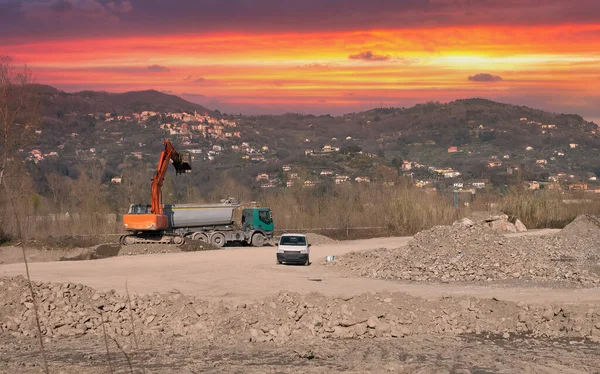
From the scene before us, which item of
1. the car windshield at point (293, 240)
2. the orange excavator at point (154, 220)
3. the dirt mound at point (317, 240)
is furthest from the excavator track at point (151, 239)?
the dirt mound at point (317, 240)

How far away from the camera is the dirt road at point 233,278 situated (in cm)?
3189

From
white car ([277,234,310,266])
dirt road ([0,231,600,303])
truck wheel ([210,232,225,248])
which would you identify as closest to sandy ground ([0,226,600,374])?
dirt road ([0,231,600,303])

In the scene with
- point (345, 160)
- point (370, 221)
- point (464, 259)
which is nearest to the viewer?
point (464, 259)

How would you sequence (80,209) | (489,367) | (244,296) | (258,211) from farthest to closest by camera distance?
(80,209) < (258,211) < (244,296) < (489,367)

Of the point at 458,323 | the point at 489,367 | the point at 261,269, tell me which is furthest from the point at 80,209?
the point at 489,367

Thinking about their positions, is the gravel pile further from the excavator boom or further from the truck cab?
the excavator boom

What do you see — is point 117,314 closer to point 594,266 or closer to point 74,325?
point 74,325

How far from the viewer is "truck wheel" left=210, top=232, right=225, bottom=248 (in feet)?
173

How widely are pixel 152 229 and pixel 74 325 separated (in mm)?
23499

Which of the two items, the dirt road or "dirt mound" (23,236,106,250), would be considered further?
"dirt mound" (23,236,106,250)

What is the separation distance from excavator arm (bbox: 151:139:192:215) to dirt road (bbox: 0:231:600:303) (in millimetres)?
3542

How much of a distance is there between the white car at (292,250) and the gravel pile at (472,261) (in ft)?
5.65

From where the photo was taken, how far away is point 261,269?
39.8 meters

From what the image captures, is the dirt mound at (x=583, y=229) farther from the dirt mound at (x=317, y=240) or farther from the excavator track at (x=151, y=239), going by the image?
the excavator track at (x=151, y=239)
